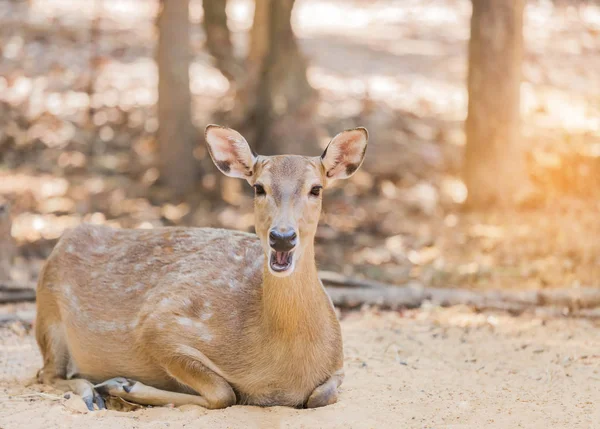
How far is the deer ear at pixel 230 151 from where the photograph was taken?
551 cm

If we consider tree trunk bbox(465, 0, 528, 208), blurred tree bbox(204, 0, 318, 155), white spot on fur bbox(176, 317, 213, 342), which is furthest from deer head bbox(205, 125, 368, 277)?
blurred tree bbox(204, 0, 318, 155)

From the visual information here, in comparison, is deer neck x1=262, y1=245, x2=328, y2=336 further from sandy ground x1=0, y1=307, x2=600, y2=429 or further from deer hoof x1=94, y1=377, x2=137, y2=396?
deer hoof x1=94, y1=377, x2=137, y2=396

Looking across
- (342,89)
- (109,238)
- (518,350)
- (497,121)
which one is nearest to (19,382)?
(109,238)

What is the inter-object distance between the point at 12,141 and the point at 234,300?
9.87 metres

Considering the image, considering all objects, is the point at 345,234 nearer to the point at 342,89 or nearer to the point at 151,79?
the point at 342,89

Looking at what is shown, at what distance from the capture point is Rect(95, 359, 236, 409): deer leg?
524 cm

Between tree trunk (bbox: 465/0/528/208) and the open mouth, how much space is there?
20.6 feet

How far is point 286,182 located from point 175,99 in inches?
297

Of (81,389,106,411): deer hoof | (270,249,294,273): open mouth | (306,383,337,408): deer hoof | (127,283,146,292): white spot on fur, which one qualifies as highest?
(270,249,294,273): open mouth

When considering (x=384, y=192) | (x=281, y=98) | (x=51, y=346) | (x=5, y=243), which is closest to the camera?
(x=51, y=346)

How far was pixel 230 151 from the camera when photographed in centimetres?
556

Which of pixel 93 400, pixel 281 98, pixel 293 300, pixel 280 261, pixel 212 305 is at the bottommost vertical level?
pixel 93 400

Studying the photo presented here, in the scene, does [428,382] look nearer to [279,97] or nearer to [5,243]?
[5,243]

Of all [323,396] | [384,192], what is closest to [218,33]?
[384,192]
